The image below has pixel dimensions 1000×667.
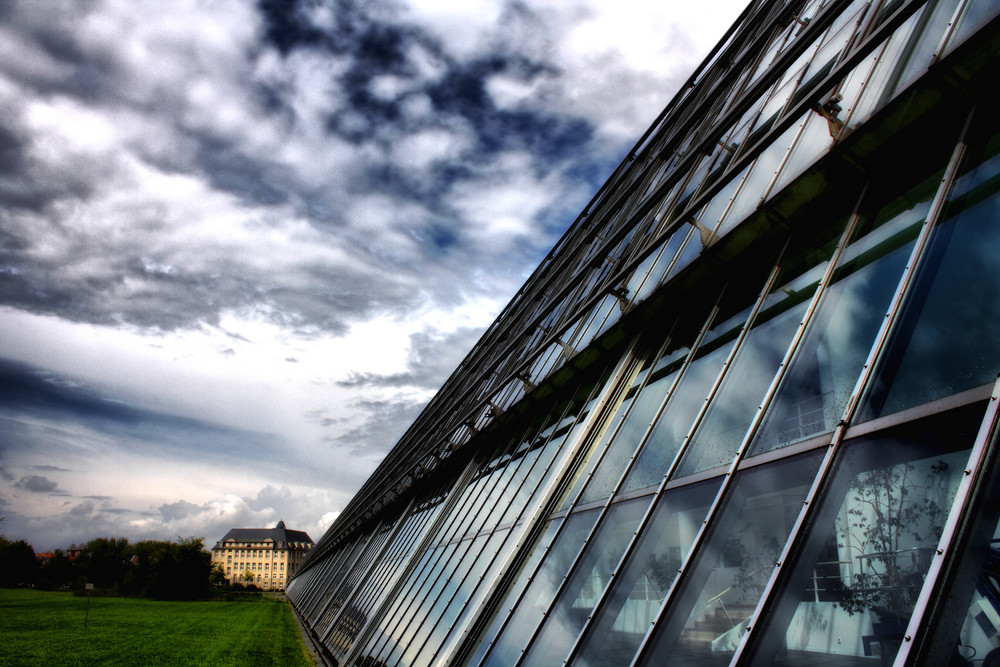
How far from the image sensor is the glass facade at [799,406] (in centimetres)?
337

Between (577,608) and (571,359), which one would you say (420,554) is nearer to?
(571,359)

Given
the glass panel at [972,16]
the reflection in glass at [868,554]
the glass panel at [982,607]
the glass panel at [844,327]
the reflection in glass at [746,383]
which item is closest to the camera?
the glass panel at [982,607]

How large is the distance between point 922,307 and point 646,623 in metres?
3.40

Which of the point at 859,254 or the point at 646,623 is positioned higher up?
the point at 859,254

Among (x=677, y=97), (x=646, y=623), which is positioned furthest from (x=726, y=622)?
(x=677, y=97)

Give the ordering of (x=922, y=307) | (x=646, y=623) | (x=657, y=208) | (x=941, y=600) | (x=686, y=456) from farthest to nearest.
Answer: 1. (x=657, y=208)
2. (x=686, y=456)
3. (x=646, y=623)
4. (x=922, y=307)
5. (x=941, y=600)

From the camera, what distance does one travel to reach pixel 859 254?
5.09 metres

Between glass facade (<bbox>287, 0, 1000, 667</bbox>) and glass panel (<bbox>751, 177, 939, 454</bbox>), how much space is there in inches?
0.8

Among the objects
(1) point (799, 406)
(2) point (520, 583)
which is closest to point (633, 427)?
(2) point (520, 583)

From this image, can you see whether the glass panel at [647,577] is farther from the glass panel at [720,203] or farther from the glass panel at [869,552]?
the glass panel at [720,203]

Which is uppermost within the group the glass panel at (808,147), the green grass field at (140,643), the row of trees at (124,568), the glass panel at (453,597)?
the glass panel at (808,147)

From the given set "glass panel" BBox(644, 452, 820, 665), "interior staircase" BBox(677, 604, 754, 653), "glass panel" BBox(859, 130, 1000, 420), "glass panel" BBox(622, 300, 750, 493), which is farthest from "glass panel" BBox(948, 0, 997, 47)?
"interior staircase" BBox(677, 604, 754, 653)

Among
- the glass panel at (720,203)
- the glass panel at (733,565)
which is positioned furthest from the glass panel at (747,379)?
the glass panel at (720,203)

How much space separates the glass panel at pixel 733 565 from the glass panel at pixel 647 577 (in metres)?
0.26
